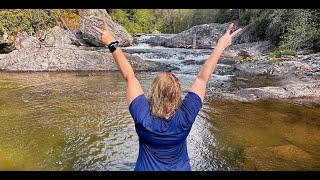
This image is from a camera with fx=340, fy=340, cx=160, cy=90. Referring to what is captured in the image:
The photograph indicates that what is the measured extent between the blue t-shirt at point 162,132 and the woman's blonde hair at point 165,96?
1.3 inches

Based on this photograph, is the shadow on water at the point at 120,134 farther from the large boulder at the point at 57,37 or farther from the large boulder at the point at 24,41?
the large boulder at the point at 57,37

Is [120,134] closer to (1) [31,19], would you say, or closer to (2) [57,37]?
(2) [57,37]

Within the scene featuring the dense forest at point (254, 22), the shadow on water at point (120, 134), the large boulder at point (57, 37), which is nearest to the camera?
the shadow on water at point (120, 134)

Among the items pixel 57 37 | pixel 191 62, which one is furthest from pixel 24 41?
pixel 191 62

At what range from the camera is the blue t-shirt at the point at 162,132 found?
5.99 ft

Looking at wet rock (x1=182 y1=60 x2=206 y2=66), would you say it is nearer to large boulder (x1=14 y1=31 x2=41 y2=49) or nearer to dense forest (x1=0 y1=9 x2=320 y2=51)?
dense forest (x1=0 y1=9 x2=320 y2=51)

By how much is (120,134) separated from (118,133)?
0.25 ft

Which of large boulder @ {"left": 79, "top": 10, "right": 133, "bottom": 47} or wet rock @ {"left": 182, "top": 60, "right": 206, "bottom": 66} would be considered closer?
wet rock @ {"left": 182, "top": 60, "right": 206, "bottom": 66}

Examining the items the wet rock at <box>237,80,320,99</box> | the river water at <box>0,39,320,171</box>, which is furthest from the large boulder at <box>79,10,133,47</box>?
the wet rock at <box>237,80,320,99</box>

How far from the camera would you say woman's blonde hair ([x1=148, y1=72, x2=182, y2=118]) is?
73.8 inches

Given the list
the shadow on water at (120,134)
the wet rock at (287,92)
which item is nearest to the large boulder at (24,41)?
the shadow on water at (120,134)

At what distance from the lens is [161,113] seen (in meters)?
1.86
